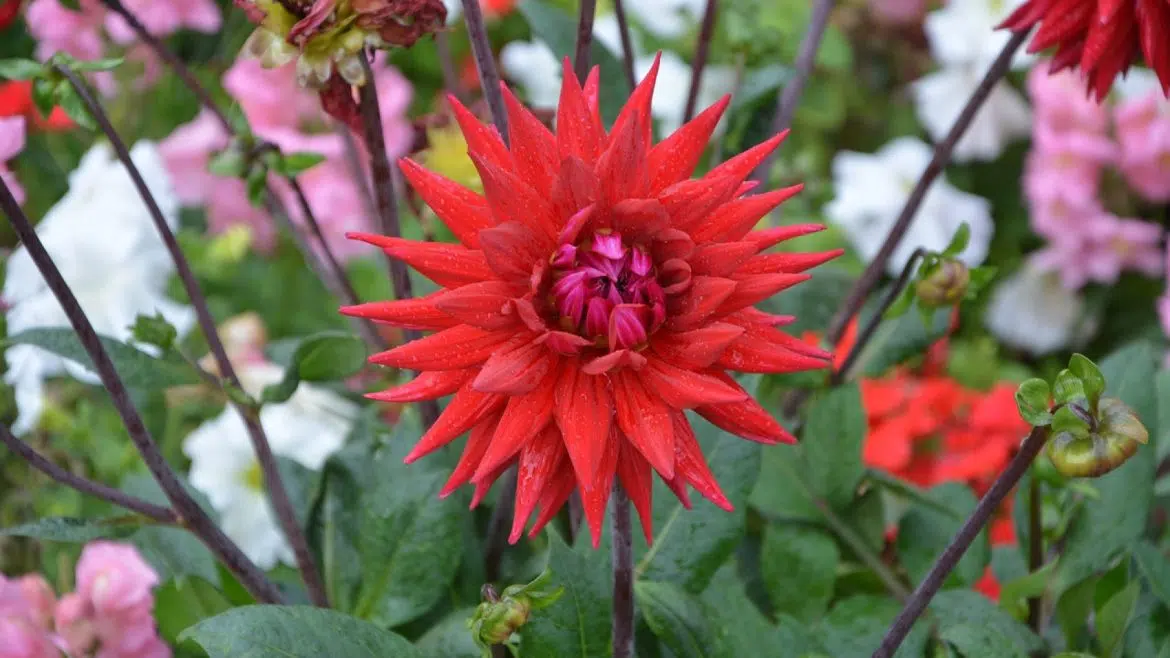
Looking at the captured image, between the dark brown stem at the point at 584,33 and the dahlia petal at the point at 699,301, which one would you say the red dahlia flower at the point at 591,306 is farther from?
the dark brown stem at the point at 584,33

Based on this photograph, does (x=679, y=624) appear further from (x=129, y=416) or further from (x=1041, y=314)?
(x=1041, y=314)

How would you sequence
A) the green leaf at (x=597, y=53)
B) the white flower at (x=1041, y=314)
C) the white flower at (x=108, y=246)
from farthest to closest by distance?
the white flower at (x=1041, y=314) < the white flower at (x=108, y=246) < the green leaf at (x=597, y=53)

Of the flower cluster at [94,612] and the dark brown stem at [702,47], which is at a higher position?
the dark brown stem at [702,47]

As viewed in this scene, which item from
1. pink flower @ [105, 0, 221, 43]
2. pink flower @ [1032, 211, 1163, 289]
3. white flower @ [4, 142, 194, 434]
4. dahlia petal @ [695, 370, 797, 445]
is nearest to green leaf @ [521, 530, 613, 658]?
dahlia petal @ [695, 370, 797, 445]

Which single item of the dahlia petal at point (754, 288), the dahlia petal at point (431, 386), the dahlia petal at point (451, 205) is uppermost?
the dahlia petal at point (451, 205)

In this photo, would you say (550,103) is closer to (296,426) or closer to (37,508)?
(296,426)

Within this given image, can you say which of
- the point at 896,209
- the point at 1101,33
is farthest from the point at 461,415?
the point at 896,209

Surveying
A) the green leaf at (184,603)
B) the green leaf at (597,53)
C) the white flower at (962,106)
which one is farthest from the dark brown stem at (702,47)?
the white flower at (962,106)
